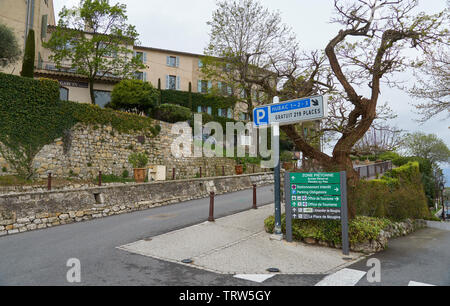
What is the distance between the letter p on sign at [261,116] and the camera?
319 inches

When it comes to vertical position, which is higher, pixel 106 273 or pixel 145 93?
pixel 145 93

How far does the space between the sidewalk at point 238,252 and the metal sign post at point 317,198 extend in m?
0.59

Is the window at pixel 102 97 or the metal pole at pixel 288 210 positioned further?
the window at pixel 102 97

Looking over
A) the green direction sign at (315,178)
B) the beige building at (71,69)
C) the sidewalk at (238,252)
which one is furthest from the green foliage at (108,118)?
the green direction sign at (315,178)

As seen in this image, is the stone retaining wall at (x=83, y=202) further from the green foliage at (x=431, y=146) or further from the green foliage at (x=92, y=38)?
the green foliage at (x=431, y=146)

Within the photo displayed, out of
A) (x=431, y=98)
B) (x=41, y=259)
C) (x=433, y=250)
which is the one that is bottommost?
(x=433, y=250)

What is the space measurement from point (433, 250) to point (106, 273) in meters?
8.05

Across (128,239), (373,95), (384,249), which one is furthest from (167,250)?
(373,95)

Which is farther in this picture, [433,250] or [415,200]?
[415,200]

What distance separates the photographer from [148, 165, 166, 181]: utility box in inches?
743

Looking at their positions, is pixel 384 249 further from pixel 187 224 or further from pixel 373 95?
pixel 187 224
